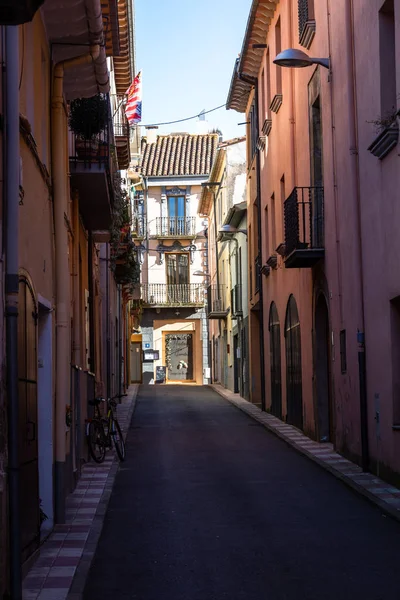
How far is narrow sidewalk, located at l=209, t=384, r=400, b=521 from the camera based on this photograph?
39.2 feet

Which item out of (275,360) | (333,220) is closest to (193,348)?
(275,360)

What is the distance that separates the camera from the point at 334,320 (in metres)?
17.8

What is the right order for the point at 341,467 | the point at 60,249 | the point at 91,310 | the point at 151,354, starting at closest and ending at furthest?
the point at 60,249 < the point at 341,467 < the point at 91,310 < the point at 151,354

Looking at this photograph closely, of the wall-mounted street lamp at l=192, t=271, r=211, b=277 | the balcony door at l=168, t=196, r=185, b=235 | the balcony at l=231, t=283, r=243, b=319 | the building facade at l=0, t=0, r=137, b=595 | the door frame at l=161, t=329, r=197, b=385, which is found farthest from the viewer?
the balcony door at l=168, t=196, r=185, b=235

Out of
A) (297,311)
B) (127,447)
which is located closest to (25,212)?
(127,447)

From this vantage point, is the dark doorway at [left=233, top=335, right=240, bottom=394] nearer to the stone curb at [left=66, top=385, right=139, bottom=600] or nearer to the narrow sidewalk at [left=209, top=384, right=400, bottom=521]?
the narrow sidewalk at [left=209, top=384, right=400, bottom=521]

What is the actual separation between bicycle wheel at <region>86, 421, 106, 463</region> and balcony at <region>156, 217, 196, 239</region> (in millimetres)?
39852

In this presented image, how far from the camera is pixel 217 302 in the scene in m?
47.1

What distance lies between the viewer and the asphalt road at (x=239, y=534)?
778 centimetres

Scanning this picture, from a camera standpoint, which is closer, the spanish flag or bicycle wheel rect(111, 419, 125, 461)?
bicycle wheel rect(111, 419, 125, 461)

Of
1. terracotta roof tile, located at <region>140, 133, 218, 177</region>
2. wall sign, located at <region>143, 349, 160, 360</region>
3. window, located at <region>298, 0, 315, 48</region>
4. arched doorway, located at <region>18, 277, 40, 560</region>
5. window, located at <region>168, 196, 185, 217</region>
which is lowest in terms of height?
arched doorway, located at <region>18, 277, 40, 560</region>

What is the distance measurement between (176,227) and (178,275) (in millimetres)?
2728

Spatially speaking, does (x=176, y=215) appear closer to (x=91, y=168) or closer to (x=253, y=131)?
(x=253, y=131)

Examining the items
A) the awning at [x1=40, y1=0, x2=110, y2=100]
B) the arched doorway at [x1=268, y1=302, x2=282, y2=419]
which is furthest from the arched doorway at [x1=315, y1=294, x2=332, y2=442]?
the awning at [x1=40, y1=0, x2=110, y2=100]
